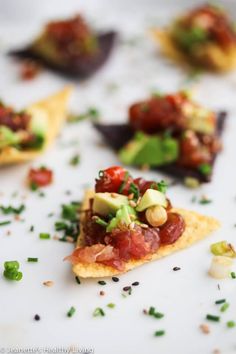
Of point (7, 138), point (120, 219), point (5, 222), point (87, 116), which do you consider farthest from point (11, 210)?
point (87, 116)

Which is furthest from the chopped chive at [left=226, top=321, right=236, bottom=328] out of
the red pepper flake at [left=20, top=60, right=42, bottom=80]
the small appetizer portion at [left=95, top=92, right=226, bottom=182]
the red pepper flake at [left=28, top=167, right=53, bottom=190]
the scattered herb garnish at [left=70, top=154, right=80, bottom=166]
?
the red pepper flake at [left=20, top=60, right=42, bottom=80]

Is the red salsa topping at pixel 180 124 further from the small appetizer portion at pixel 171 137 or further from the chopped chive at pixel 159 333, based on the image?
the chopped chive at pixel 159 333

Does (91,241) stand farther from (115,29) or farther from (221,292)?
(115,29)

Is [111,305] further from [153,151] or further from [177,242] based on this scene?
[153,151]

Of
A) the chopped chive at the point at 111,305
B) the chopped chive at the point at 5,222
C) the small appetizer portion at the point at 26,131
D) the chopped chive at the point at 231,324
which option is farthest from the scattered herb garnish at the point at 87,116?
the chopped chive at the point at 231,324

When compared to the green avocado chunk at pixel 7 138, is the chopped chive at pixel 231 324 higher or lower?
lower

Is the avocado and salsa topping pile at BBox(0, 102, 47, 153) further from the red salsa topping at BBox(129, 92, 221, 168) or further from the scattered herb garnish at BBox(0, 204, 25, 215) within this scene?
the red salsa topping at BBox(129, 92, 221, 168)

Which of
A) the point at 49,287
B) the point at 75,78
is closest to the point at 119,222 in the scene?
the point at 49,287

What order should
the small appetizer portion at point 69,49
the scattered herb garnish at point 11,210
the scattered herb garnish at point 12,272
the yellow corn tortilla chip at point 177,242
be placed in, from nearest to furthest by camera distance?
the yellow corn tortilla chip at point 177,242, the scattered herb garnish at point 12,272, the scattered herb garnish at point 11,210, the small appetizer portion at point 69,49
